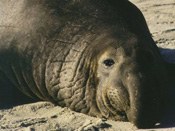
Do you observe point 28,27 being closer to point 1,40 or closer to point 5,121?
point 1,40

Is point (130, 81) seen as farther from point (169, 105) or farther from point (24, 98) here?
point (24, 98)

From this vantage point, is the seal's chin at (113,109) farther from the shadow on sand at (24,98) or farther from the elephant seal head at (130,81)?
the shadow on sand at (24,98)

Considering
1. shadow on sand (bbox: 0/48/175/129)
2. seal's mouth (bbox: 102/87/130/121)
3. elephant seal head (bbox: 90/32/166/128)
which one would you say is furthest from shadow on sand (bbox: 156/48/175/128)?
seal's mouth (bbox: 102/87/130/121)

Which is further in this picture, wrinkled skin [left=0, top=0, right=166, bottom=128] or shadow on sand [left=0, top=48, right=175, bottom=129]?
shadow on sand [left=0, top=48, right=175, bottom=129]

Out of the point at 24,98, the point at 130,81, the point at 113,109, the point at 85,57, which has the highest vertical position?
the point at 85,57

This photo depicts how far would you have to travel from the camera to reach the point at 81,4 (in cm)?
474

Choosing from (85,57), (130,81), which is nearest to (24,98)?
(85,57)

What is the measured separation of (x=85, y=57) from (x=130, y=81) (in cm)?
73

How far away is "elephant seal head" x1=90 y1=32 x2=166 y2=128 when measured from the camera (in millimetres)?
3719

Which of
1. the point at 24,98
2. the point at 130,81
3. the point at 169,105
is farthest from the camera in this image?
the point at 24,98

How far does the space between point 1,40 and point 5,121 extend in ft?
3.68

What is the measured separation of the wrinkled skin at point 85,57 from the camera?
3.79 meters

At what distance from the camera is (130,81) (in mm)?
3713

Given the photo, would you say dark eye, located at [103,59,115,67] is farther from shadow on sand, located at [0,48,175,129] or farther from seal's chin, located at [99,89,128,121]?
shadow on sand, located at [0,48,175,129]
